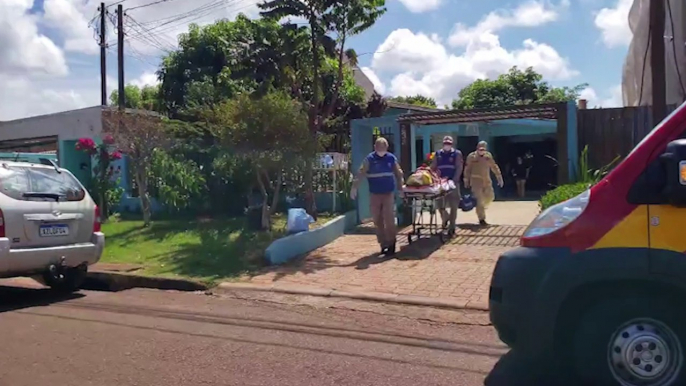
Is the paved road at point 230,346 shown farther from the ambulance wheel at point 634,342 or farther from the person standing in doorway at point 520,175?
the person standing in doorway at point 520,175

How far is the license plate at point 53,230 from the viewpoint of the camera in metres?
8.00

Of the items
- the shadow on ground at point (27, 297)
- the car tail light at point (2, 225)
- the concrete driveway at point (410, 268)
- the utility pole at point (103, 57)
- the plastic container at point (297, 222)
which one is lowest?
the shadow on ground at point (27, 297)

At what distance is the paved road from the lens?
203 inches

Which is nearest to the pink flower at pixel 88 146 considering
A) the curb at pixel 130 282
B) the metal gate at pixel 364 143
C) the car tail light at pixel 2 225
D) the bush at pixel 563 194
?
the metal gate at pixel 364 143

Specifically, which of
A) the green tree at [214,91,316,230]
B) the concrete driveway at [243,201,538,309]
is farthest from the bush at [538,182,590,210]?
the green tree at [214,91,316,230]

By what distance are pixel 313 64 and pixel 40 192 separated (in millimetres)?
6302

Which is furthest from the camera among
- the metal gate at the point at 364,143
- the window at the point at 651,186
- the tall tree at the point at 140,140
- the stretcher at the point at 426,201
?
the tall tree at the point at 140,140

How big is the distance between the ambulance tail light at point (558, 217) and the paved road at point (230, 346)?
1.17 m

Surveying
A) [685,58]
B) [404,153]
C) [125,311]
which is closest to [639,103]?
[685,58]

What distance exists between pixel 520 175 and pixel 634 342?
765 inches

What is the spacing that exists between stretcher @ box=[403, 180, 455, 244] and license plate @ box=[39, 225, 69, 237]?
4.73 metres

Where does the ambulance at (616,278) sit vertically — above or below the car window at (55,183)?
below

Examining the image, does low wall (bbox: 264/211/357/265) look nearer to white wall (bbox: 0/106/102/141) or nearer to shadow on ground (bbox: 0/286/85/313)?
shadow on ground (bbox: 0/286/85/313)

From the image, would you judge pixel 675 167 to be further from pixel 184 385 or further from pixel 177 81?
pixel 177 81
